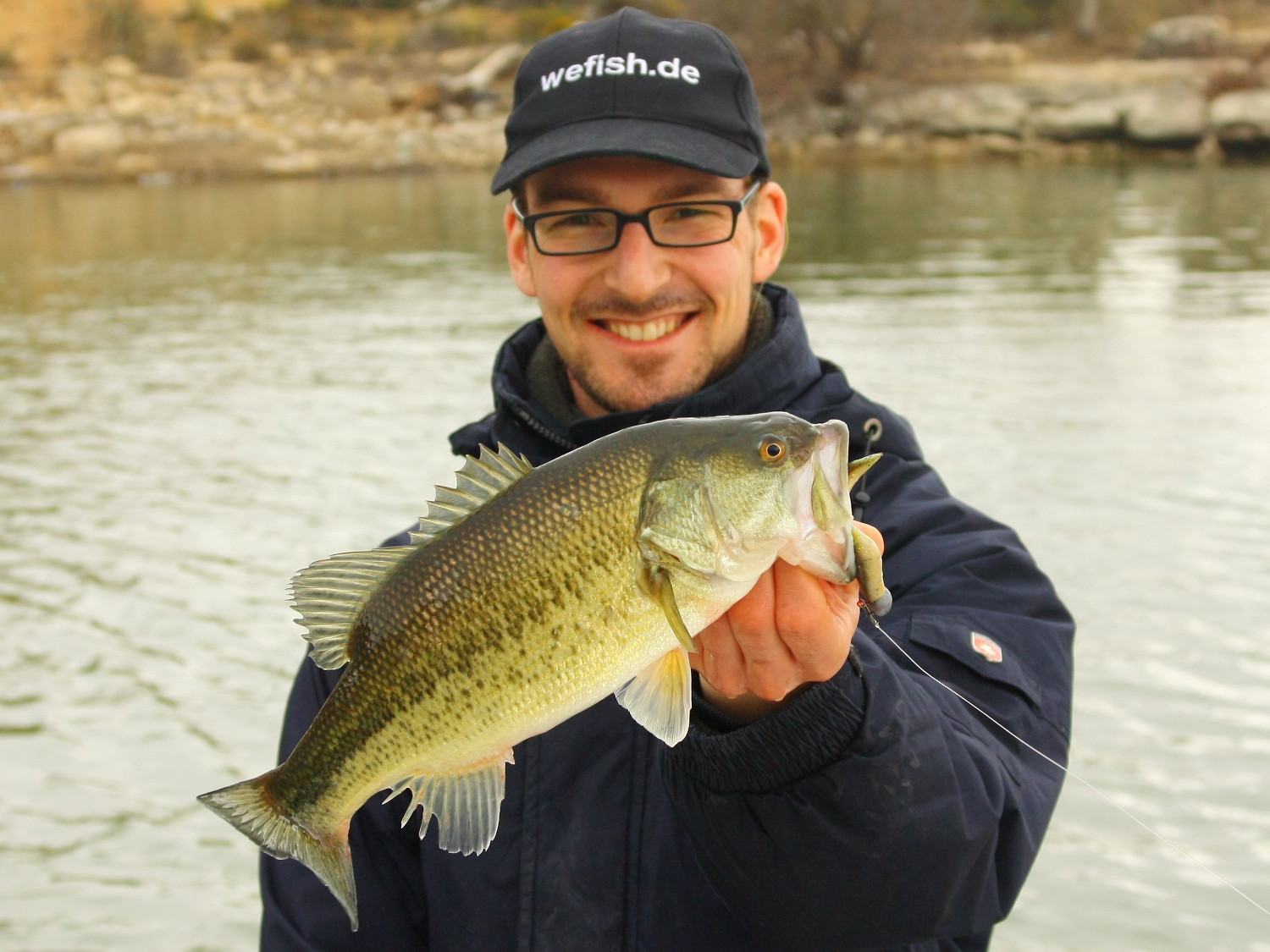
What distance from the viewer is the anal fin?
2535mm

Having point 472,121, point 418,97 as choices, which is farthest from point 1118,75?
point 418,97

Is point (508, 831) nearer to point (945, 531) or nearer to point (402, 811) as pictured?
point (402, 811)

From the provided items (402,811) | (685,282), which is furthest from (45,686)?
(685,282)

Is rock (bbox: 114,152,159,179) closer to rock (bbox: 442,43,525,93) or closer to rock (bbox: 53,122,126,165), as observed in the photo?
rock (bbox: 53,122,126,165)

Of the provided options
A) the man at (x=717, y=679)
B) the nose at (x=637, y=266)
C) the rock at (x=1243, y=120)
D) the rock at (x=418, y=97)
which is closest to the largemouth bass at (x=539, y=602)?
the man at (x=717, y=679)

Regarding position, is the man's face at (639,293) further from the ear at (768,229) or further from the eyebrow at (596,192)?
the ear at (768,229)

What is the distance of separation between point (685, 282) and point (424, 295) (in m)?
16.1

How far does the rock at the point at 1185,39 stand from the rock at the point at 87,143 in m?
32.7

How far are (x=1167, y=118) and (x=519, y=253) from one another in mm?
37289

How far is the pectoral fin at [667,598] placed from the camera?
2.29m

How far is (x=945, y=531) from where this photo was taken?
329 centimetres

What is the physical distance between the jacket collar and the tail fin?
4.02 ft

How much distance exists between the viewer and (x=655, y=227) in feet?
11.8

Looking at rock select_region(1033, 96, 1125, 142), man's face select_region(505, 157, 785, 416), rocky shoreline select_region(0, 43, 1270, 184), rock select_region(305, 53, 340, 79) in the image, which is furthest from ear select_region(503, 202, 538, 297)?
rock select_region(305, 53, 340, 79)
